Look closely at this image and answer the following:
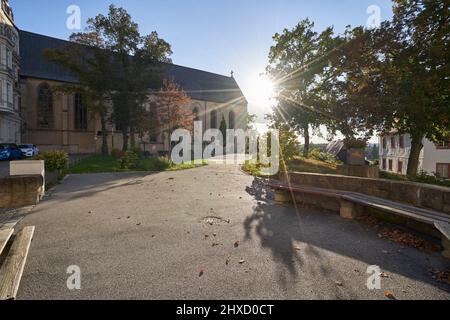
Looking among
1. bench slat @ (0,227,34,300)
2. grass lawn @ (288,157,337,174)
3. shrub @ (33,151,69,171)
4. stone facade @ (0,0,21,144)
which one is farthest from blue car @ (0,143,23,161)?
grass lawn @ (288,157,337,174)

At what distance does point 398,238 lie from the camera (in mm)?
4926

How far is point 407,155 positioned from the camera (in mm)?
29297

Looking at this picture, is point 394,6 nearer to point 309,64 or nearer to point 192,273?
point 309,64

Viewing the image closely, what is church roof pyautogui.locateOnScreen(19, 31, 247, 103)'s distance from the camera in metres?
36.8

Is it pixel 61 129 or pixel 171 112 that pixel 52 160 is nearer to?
pixel 171 112

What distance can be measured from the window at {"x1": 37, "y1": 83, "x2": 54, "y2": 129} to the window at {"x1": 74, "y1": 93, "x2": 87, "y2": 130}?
10.3 ft

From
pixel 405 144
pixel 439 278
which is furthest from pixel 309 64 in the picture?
pixel 439 278

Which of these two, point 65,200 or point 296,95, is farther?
point 296,95

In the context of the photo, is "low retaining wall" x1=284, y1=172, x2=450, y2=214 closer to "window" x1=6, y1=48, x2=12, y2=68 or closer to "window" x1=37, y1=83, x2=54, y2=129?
"window" x1=6, y1=48, x2=12, y2=68

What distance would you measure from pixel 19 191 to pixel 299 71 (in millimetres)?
22655

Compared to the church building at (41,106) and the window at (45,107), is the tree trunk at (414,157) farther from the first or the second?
the window at (45,107)

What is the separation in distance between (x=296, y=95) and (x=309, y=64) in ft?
9.47

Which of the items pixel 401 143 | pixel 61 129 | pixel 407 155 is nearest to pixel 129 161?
pixel 61 129

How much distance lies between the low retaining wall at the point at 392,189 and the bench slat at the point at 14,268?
6689 millimetres
